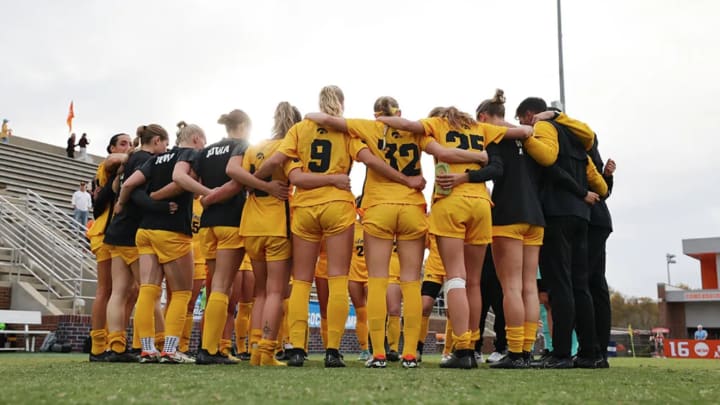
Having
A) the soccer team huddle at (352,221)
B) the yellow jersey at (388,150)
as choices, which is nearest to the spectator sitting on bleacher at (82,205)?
the soccer team huddle at (352,221)

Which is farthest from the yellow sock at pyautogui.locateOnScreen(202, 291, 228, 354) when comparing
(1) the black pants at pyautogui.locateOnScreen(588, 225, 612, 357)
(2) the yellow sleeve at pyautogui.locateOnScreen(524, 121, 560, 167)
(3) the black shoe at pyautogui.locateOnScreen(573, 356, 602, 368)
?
(1) the black pants at pyautogui.locateOnScreen(588, 225, 612, 357)

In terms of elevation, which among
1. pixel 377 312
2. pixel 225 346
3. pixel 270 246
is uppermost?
pixel 270 246

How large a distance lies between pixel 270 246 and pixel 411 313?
4.54 ft

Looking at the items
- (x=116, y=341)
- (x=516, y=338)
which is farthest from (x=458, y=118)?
(x=116, y=341)

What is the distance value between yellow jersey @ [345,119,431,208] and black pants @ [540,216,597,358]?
150 cm

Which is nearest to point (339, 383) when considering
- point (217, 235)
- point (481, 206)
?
point (481, 206)

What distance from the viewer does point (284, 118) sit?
6.17 metres

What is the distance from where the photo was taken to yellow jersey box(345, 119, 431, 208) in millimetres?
5473

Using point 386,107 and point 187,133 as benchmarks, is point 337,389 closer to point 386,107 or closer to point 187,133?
point 386,107

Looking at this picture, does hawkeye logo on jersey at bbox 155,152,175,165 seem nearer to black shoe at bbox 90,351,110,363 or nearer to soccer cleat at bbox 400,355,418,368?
black shoe at bbox 90,351,110,363

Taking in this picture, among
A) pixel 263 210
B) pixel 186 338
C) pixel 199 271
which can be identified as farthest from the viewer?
pixel 199 271

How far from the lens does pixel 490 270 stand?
787 centimetres

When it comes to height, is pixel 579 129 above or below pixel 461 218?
above

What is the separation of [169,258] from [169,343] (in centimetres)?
81
